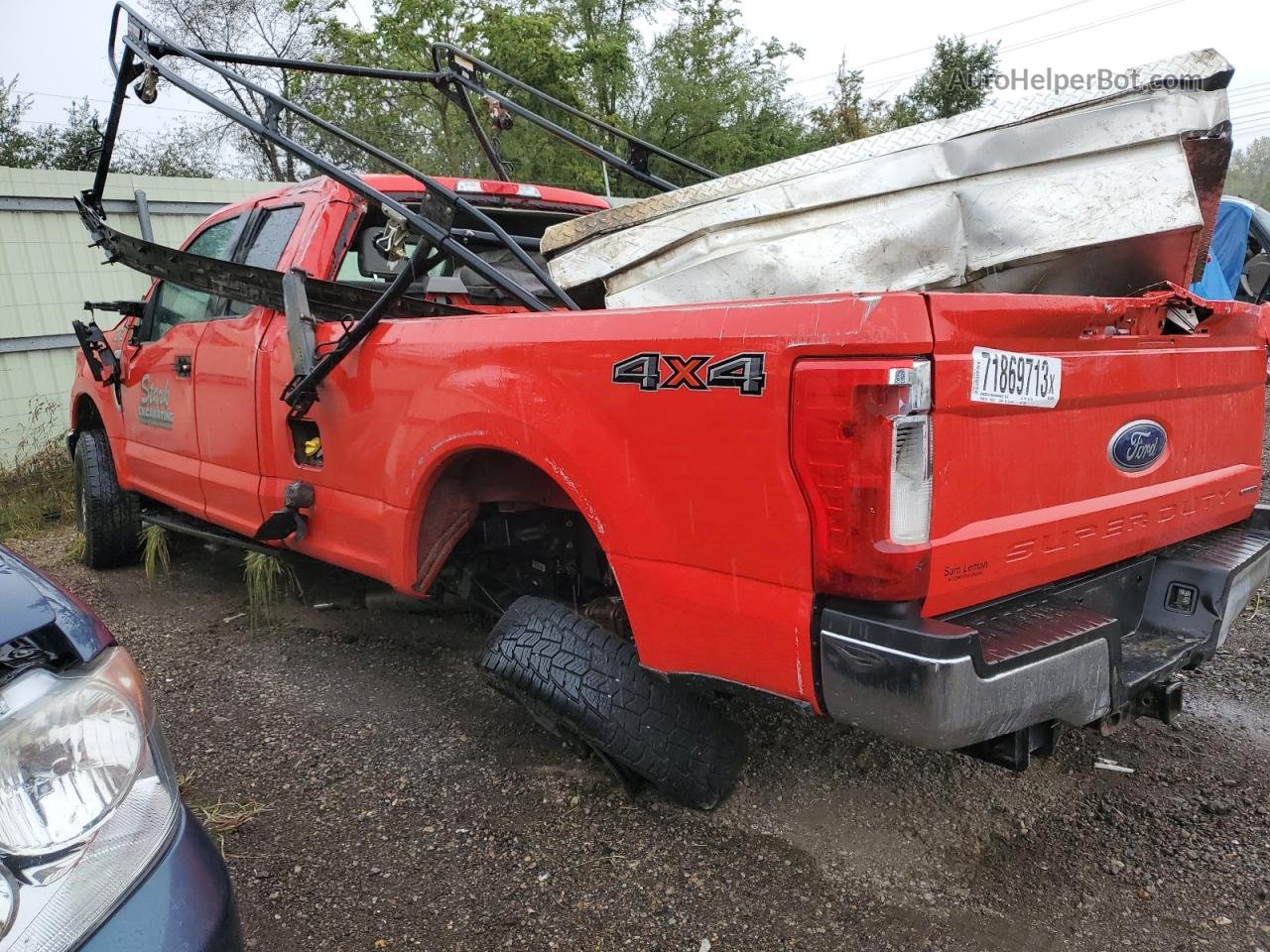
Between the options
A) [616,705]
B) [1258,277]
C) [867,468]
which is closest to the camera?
[867,468]

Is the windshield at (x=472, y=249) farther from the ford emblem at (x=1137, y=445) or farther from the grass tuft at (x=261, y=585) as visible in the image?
the ford emblem at (x=1137, y=445)

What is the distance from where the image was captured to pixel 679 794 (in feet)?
7.83

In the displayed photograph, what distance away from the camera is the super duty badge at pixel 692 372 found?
1.79 m

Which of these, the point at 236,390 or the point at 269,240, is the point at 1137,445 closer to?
the point at 236,390

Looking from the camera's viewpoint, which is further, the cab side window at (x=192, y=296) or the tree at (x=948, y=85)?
the tree at (x=948, y=85)

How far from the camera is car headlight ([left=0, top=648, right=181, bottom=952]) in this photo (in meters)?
1.07

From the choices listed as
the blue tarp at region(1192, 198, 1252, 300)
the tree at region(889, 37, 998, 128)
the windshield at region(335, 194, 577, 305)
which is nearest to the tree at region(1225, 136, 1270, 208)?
the tree at region(889, 37, 998, 128)

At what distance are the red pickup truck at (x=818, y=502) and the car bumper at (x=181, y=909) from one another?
1076 millimetres

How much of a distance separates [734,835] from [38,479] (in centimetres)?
738

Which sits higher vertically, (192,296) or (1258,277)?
(192,296)

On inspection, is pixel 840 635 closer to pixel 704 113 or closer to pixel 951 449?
pixel 951 449

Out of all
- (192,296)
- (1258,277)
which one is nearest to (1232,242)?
(1258,277)

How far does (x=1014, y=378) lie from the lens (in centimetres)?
182

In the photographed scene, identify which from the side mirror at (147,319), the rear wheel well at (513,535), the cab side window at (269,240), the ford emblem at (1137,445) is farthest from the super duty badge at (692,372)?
the side mirror at (147,319)
